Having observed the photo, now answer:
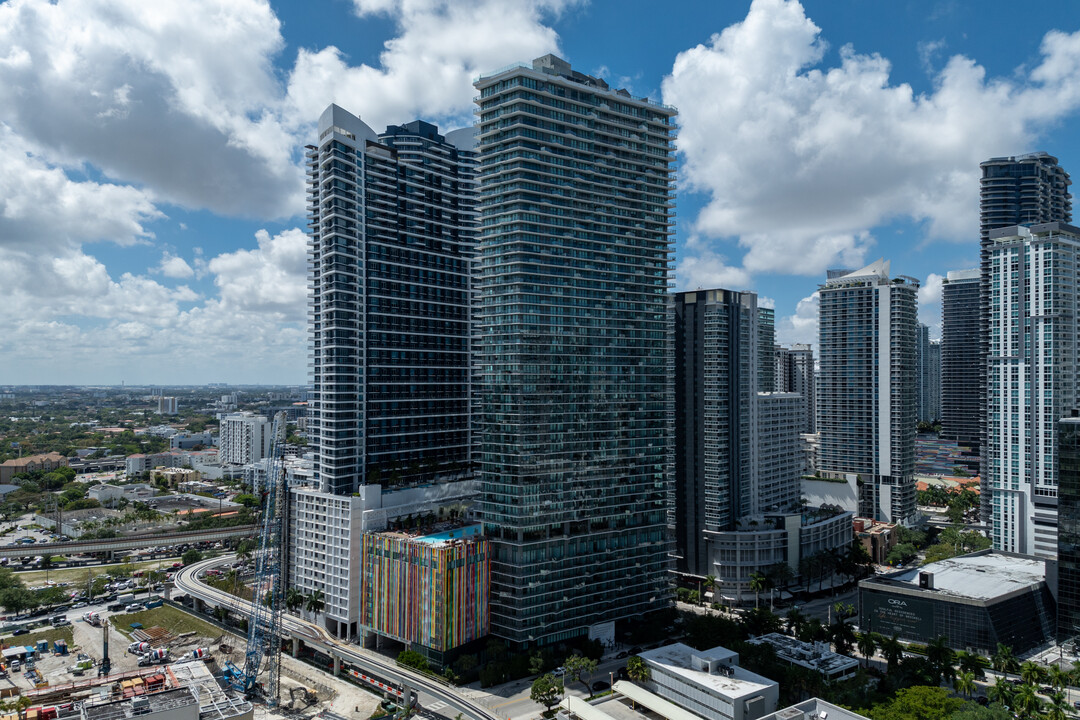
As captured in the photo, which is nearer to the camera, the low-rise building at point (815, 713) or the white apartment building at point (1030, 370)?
the low-rise building at point (815, 713)

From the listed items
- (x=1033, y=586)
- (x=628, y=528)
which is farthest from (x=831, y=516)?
(x=628, y=528)

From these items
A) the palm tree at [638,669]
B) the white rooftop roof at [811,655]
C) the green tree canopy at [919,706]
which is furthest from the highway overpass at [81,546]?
the green tree canopy at [919,706]

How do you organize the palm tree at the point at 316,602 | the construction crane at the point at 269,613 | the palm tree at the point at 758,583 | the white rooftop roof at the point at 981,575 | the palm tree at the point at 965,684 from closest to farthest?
the palm tree at the point at 965,684, the construction crane at the point at 269,613, the white rooftop roof at the point at 981,575, the palm tree at the point at 316,602, the palm tree at the point at 758,583

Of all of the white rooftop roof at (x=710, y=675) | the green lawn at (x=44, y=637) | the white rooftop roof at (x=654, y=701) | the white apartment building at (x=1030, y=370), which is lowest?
the green lawn at (x=44, y=637)

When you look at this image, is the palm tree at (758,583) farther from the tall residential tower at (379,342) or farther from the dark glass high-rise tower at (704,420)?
the tall residential tower at (379,342)

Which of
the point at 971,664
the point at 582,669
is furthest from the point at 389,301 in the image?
the point at 971,664

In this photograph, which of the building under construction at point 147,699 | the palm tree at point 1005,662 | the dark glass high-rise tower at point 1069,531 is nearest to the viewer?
the building under construction at point 147,699
